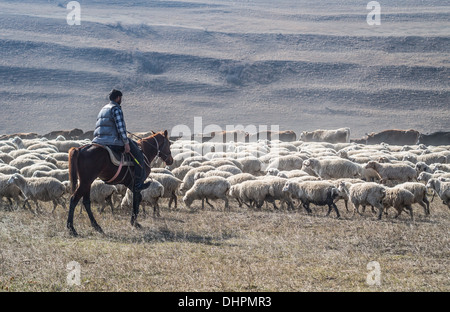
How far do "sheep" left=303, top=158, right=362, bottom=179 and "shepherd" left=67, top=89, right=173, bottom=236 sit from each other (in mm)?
6884

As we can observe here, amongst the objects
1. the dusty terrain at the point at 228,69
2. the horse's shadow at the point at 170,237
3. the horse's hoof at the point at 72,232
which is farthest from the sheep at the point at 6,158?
the dusty terrain at the point at 228,69

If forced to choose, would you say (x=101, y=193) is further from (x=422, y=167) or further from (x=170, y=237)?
(x=422, y=167)

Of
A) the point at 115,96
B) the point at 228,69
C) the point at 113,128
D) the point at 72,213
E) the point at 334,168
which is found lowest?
the point at 72,213

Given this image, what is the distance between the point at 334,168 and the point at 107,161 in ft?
26.0

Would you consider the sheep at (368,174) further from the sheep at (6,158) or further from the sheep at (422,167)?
the sheep at (6,158)

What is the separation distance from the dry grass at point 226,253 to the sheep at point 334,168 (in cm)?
475

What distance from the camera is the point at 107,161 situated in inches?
384

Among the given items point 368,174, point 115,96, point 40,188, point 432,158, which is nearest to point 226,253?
point 115,96

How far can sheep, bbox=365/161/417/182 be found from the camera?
15.5 metres

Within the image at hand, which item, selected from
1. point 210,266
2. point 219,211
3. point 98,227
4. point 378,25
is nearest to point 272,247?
point 210,266

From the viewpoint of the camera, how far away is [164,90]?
237 ft

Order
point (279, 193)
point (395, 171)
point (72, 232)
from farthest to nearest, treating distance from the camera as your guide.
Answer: point (395, 171)
point (279, 193)
point (72, 232)

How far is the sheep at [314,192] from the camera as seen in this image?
11.7 meters
